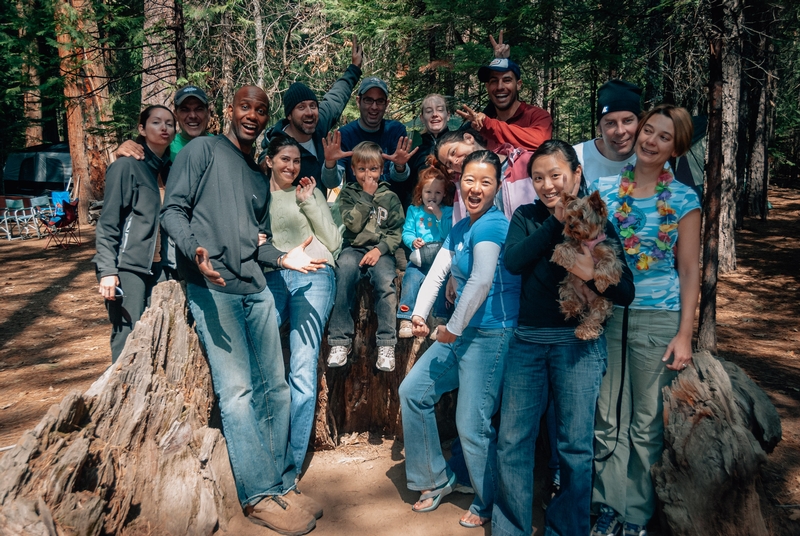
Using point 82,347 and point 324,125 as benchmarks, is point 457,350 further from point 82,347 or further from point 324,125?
point 82,347

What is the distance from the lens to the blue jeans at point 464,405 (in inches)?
135

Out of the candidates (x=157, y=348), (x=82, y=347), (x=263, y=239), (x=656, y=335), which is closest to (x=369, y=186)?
(x=263, y=239)

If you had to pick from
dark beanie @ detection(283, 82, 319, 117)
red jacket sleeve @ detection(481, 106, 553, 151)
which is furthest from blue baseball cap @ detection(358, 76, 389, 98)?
red jacket sleeve @ detection(481, 106, 553, 151)

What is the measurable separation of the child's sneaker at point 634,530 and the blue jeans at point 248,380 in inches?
81.3

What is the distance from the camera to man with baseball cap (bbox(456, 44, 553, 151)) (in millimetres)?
4383

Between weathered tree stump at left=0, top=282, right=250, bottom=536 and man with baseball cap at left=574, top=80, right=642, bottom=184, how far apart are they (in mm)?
2804

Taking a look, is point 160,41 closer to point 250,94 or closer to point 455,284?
point 250,94

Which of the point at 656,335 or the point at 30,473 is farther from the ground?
the point at 656,335

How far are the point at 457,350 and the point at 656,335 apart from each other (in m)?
1.11

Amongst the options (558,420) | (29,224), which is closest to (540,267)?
(558,420)

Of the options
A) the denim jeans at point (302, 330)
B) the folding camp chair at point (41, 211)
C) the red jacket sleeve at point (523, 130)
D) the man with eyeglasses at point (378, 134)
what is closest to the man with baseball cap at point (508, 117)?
the red jacket sleeve at point (523, 130)

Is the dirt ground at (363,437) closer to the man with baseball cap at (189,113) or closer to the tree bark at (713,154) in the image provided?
the tree bark at (713,154)

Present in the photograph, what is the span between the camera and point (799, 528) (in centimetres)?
350

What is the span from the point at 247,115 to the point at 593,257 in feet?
7.15
